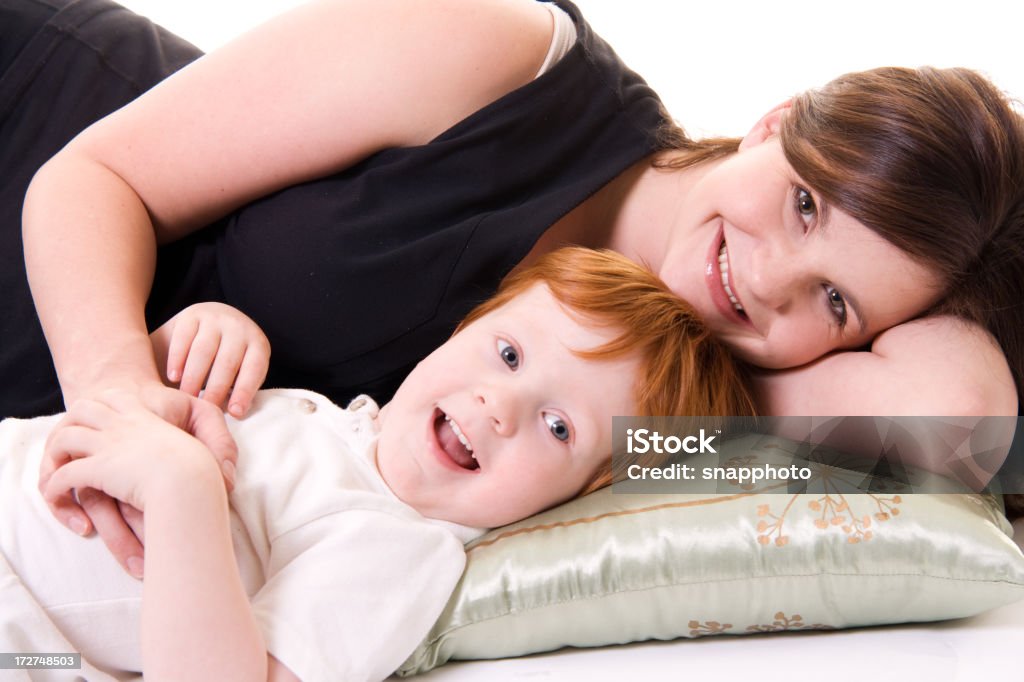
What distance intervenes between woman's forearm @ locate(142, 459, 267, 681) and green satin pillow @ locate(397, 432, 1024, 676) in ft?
0.91

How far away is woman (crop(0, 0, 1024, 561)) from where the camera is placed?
1.33 meters

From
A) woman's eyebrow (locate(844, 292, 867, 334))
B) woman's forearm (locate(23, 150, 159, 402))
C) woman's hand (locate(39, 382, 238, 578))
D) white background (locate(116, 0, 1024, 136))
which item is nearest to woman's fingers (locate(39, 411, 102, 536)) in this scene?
woman's hand (locate(39, 382, 238, 578))

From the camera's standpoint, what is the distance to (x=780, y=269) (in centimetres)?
135

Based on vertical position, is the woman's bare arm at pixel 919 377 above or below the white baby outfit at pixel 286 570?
above

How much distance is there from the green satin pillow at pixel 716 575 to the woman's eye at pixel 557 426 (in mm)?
112

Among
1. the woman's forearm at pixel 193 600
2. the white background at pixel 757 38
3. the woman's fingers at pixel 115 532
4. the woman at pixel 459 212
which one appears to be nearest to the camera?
the woman's forearm at pixel 193 600

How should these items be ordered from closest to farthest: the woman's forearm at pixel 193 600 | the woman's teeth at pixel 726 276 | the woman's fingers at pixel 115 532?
1. the woman's forearm at pixel 193 600
2. the woman's fingers at pixel 115 532
3. the woman's teeth at pixel 726 276

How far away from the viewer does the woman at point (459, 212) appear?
133cm

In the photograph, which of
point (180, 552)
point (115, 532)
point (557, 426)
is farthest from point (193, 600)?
point (557, 426)

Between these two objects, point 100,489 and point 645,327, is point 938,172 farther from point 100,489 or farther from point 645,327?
point 100,489

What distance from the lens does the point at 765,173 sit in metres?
1.40

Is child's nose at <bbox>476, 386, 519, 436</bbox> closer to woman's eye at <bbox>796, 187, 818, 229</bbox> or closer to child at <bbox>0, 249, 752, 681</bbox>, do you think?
child at <bbox>0, 249, 752, 681</bbox>

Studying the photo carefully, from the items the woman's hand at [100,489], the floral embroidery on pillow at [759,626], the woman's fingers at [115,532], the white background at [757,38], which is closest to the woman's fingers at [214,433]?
the woman's hand at [100,489]

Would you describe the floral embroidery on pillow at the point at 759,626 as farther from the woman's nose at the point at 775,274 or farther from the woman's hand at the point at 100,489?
the woman's hand at the point at 100,489
